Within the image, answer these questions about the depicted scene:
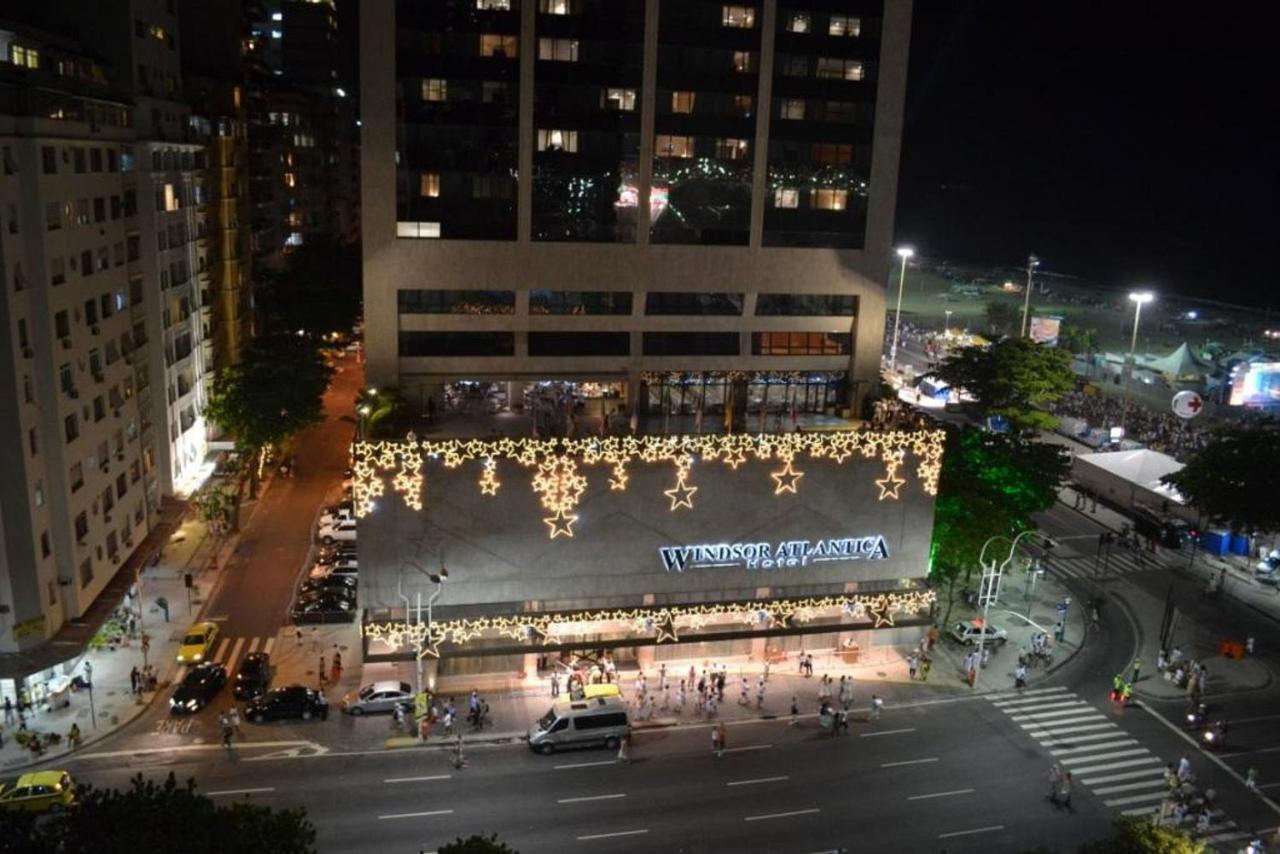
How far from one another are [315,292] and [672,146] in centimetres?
3923

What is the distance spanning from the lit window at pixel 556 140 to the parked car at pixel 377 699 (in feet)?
91.7

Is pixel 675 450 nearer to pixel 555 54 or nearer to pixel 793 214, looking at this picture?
pixel 793 214

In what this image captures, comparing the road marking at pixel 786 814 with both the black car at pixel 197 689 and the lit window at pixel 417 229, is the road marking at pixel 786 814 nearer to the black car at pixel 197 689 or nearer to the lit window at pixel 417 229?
the black car at pixel 197 689

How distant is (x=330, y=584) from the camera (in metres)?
55.2

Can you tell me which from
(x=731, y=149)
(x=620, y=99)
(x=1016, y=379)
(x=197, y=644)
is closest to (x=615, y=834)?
(x=197, y=644)

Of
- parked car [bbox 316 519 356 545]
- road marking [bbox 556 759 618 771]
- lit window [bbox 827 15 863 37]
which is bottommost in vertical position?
road marking [bbox 556 759 618 771]

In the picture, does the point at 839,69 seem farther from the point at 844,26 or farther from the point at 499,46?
the point at 499,46

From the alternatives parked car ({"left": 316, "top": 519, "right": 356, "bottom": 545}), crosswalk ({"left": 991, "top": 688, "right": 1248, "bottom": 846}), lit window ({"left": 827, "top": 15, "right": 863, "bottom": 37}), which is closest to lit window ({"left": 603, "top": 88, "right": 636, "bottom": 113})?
lit window ({"left": 827, "top": 15, "right": 863, "bottom": 37})

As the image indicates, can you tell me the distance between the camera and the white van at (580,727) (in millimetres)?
42000

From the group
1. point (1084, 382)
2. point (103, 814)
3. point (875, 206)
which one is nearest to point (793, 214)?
point (875, 206)

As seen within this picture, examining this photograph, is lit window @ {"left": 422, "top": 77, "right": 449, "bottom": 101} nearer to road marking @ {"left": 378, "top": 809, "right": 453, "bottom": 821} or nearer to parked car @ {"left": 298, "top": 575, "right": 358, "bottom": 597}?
parked car @ {"left": 298, "top": 575, "right": 358, "bottom": 597}

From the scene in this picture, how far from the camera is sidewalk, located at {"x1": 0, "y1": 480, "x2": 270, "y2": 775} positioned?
41.8 metres

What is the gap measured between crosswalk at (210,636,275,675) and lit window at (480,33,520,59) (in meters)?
31.3

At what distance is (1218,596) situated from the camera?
60656mm
